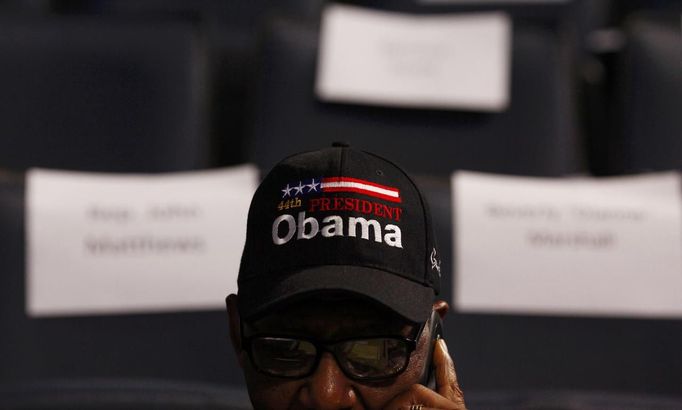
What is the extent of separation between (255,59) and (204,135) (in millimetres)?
120

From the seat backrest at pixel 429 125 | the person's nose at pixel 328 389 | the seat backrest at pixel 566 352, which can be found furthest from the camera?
the seat backrest at pixel 429 125

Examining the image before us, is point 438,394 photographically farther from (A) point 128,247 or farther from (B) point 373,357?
(A) point 128,247

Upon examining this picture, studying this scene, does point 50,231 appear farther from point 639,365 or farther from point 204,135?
point 639,365

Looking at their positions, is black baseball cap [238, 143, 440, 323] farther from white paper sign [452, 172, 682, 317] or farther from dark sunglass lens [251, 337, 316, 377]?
white paper sign [452, 172, 682, 317]

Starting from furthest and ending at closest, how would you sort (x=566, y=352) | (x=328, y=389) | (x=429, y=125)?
(x=429, y=125), (x=566, y=352), (x=328, y=389)

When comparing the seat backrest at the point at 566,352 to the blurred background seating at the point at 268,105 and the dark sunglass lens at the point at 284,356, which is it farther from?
the dark sunglass lens at the point at 284,356

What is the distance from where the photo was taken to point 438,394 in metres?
0.54

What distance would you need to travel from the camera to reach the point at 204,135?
110cm

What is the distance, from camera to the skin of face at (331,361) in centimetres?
53

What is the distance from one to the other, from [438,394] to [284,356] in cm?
10

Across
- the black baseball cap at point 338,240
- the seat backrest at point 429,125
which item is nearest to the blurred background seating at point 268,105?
the seat backrest at point 429,125

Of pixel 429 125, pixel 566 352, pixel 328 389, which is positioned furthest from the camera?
pixel 429 125

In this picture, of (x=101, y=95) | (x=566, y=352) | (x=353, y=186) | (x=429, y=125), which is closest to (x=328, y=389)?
(x=353, y=186)

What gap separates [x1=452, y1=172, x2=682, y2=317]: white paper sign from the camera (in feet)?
2.65
